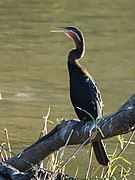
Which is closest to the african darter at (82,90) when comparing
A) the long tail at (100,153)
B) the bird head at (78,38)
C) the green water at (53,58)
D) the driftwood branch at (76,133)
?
the bird head at (78,38)

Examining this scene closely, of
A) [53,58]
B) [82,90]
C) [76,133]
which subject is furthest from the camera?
[53,58]

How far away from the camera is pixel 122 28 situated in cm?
1619

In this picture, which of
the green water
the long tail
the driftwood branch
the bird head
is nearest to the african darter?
the bird head

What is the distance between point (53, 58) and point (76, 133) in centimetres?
825

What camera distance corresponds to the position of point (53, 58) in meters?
13.5

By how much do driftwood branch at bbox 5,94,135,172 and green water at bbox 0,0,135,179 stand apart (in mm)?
2594

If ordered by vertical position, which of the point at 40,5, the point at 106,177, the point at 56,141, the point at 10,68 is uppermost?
the point at 56,141

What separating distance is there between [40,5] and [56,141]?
517 inches

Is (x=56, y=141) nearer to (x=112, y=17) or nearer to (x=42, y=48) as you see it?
(x=42, y=48)

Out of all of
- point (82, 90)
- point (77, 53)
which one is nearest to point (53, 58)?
point (77, 53)

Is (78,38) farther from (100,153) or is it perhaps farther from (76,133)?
(76,133)

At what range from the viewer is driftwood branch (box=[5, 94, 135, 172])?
4.97 metres

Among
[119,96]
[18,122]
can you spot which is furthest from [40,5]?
[18,122]

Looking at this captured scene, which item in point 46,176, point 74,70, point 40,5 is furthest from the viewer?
point 40,5
